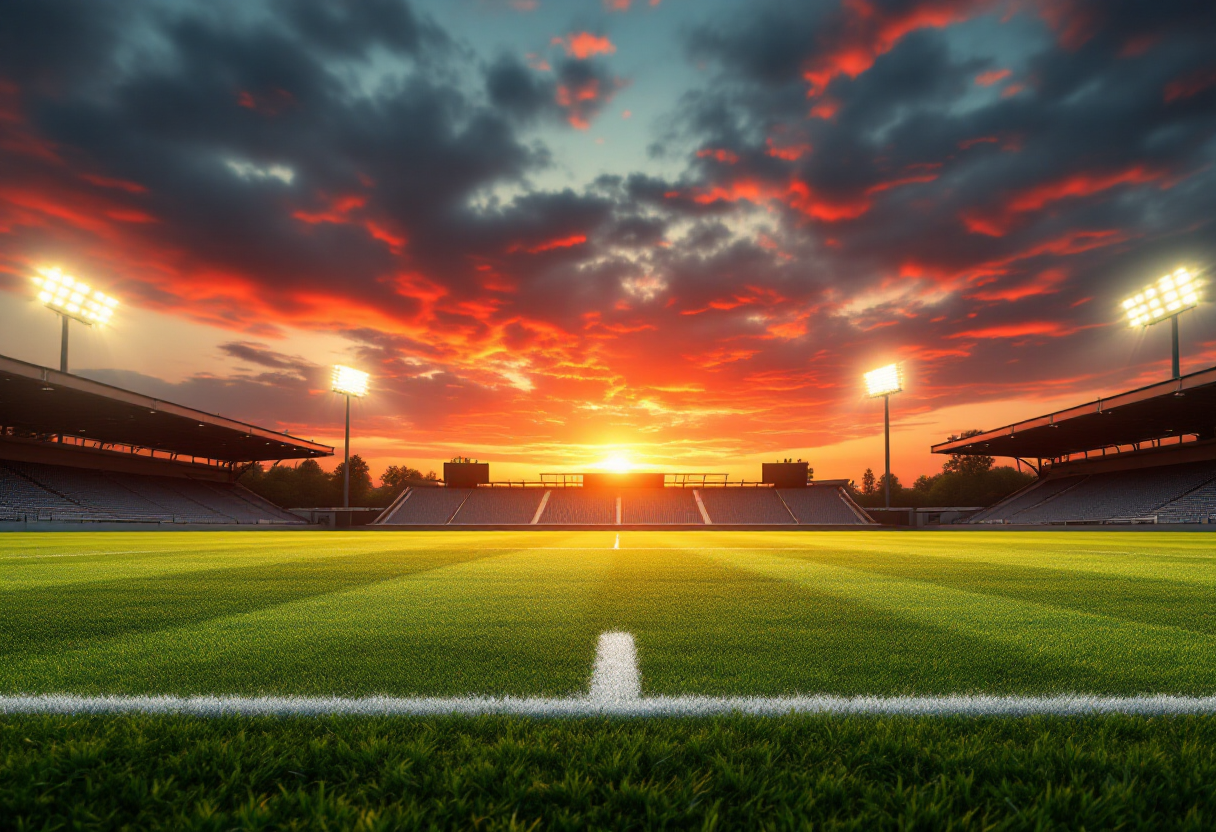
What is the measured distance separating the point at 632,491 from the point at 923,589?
41329 mm

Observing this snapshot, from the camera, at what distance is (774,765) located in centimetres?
144

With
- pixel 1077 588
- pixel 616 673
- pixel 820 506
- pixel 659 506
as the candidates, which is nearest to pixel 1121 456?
pixel 820 506

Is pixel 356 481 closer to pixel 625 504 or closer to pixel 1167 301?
pixel 625 504

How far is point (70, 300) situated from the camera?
26047mm

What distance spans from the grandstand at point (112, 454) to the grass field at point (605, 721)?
25.1 m

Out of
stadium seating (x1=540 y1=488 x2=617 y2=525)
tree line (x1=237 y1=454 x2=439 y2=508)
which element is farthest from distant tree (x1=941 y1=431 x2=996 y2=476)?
tree line (x1=237 y1=454 x2=439 y2=508)

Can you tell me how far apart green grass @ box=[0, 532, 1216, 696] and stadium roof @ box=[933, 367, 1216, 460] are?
24.6 meters

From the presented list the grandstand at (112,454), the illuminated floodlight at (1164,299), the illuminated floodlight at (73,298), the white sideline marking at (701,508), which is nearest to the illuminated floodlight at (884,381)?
the illuminated floodlight at (1164,299)

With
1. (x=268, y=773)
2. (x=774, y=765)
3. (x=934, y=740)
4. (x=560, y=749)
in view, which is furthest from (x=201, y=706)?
(x=934, y=740)

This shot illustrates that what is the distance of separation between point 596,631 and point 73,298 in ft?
111

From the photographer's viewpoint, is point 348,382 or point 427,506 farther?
point 427,506

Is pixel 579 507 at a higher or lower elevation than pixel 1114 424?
lower

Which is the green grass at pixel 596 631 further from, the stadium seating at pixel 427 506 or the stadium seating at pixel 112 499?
the stadium seating at pixel 427 506

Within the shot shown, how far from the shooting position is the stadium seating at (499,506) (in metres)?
38.9
